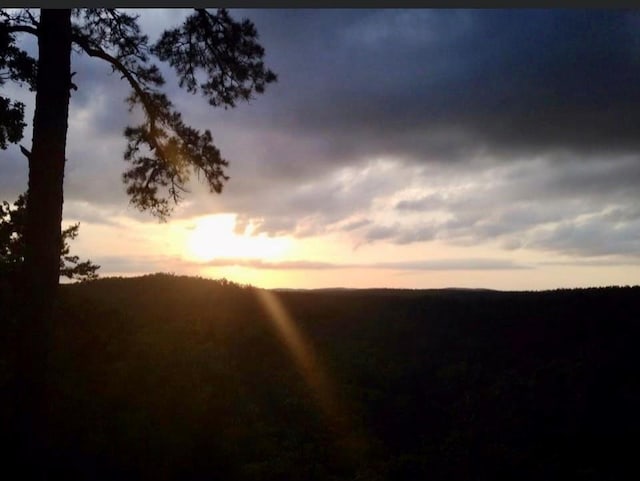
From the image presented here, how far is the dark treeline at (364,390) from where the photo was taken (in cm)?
859

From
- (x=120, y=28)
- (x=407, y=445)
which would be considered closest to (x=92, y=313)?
(x=120, y=28)

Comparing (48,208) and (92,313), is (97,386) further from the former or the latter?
(48,208)

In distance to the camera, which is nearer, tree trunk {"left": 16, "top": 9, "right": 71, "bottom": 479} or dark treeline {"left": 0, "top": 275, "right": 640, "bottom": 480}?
tree trunk {"left": 16, "top": 9, "right": 71, "bottom": 479}

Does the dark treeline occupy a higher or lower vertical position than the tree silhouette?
lower

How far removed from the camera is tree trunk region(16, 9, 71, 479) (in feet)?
24.6

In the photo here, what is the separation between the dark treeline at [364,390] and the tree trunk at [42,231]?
1003 millimetres

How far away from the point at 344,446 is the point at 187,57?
690cm

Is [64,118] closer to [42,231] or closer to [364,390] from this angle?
[42,231]

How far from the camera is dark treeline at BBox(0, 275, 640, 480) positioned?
8594 mm

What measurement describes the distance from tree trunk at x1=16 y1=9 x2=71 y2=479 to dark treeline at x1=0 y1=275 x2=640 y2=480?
1003 millimetres

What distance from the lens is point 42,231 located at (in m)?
7.54

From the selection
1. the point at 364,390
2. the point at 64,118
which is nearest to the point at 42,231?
the point at 64,118

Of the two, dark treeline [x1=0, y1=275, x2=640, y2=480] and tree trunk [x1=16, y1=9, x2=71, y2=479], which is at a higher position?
tree trunk [x1=16, y1=9, x2=71, y2=479]

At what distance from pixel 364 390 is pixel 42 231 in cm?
717
